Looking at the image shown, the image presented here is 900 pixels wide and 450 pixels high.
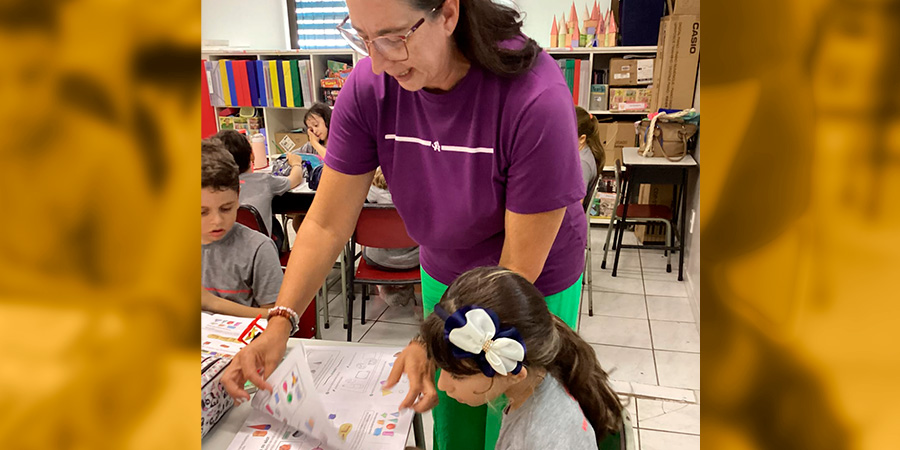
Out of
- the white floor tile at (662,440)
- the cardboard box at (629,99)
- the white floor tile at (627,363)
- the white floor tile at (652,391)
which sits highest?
the cardboard box at (629,99)

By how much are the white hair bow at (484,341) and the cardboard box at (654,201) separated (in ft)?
11.5

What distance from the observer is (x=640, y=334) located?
2.95 metres

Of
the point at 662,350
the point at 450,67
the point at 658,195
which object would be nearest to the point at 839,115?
the point at 450,67

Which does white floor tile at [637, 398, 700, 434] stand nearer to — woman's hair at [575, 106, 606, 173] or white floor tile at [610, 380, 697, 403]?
white floor tile at [610, 380, 697, 403]

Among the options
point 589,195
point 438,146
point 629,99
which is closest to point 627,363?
point 589,195

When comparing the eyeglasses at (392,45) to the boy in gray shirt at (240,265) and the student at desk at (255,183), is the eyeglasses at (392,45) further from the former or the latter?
the student at desk at (255,183)

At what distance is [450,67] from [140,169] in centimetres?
91

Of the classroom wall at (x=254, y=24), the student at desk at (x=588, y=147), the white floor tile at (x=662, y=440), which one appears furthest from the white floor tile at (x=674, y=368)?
the classroom wall at (x=254, y=24)

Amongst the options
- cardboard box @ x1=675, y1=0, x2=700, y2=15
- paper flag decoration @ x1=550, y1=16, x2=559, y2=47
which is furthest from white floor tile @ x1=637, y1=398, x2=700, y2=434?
paper flag decoration @ x1=550, y1=16, x2=559, y2=47

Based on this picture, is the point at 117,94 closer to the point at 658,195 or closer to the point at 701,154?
the point at 701,154

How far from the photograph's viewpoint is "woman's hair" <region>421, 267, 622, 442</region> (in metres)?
1.02

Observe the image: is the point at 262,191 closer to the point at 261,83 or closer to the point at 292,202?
the point at 292,202

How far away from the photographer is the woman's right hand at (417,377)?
3.09 feet

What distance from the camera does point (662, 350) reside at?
9.12 ft
